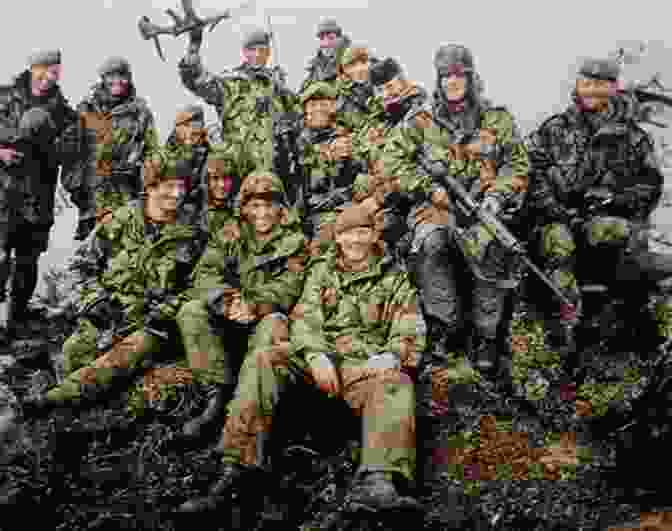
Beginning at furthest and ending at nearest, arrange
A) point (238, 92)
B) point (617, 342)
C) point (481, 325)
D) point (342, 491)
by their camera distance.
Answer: point (238, 92), point (617, 342), point (481, 325), point (342, 491)

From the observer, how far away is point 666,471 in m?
4.59

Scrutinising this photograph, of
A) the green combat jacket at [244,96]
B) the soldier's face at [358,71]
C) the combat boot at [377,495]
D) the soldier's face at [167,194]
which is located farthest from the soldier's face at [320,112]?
the combat boot at [377,495]

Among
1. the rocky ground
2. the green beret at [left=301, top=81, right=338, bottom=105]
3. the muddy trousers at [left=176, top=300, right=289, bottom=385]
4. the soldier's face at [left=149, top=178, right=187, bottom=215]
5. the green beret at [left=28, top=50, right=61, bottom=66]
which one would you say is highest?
the green beret at [left=28, top=50, right=61, bottom=66]

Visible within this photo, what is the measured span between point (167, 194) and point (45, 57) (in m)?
2.56

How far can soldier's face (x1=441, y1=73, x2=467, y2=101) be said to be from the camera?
698 cm

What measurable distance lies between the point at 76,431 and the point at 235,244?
2.12 metres

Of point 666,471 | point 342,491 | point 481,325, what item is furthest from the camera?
point 481,325

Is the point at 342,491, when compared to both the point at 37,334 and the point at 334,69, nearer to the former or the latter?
the point at 37,334

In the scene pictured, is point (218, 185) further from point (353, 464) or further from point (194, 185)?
point (353, 464)

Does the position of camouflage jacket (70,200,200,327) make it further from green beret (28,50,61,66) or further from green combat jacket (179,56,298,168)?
green combat jacket (179,56,298,168)

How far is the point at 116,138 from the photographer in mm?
8609

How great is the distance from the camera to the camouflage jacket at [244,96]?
9.09 meters

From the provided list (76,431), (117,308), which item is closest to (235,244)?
(117,308)

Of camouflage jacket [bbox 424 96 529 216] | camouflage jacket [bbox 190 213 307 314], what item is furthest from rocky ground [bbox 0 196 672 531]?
camouflage jacket [bbox 424 96 529 216]
